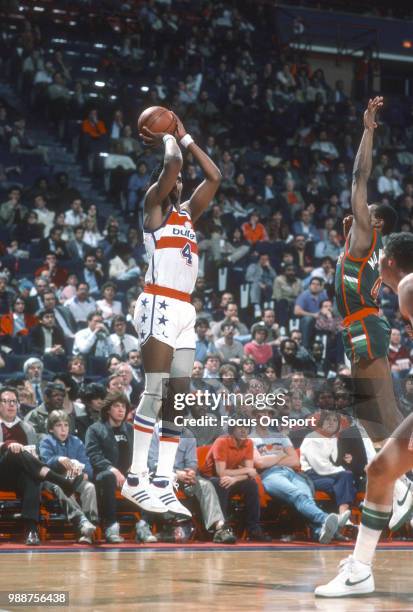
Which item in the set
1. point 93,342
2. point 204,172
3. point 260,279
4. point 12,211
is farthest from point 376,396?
point 12,211

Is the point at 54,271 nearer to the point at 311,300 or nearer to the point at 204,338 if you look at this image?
the point at 204,338

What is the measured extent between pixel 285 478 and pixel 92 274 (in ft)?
18.5

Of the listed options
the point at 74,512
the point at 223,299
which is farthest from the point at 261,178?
the point at 74,512

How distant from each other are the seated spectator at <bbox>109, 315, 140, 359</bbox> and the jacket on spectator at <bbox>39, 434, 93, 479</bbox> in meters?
3.01

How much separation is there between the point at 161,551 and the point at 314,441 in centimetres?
257

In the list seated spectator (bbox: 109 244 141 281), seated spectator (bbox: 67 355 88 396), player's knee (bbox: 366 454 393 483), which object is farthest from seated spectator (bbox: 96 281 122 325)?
player's knee (bbox: 366 454 393 483)

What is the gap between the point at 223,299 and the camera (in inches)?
593

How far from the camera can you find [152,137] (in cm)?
716

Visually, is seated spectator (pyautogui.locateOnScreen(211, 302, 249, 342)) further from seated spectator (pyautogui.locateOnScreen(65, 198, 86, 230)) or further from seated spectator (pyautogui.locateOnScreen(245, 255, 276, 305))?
seated spectator (pyautogui.locateOnScreen(65, 198, 86, 230))

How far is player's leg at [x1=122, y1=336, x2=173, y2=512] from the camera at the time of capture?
697 centimetres

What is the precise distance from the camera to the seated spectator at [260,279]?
1606cm

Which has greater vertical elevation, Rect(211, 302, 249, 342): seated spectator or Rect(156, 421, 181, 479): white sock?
Rect(211, 302, 249, 342): seated spectator

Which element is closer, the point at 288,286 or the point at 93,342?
the point at 93,342

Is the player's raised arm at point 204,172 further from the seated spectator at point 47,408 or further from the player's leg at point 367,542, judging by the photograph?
the seated spectator at point 47,408
